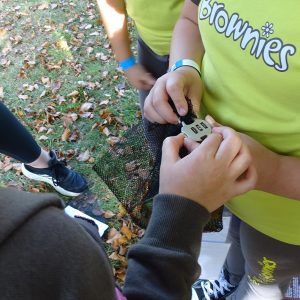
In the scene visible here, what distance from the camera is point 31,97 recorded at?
12.3 ft

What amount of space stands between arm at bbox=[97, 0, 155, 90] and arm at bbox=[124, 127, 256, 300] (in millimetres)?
989

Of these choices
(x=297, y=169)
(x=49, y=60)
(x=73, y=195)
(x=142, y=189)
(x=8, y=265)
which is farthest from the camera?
(x=49, y=60)

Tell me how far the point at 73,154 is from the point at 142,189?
1908 millimetres

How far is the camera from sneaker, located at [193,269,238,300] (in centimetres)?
190

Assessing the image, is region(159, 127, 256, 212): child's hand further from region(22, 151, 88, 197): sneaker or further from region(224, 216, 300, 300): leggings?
region(22, 151, 88, 197): sneaker

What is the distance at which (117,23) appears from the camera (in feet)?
6.32

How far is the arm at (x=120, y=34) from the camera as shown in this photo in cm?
188

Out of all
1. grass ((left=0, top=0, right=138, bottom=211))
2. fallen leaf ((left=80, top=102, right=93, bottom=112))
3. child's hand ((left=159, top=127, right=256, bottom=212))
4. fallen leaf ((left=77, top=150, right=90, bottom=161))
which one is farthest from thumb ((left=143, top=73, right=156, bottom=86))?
fallen leaf ((left=80, top=102, right=93, bottom=112))

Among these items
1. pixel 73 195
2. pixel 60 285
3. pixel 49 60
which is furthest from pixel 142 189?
pixel 49 60

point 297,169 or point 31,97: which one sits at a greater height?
point 297,169

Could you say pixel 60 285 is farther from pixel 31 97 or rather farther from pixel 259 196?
pixel 31 97

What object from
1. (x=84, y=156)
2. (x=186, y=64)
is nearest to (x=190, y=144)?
(x=186, y=64)

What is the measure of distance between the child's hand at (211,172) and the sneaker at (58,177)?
1840 millimetres

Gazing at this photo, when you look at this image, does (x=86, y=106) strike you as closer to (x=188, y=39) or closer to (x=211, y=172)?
(x=188, y=39)
